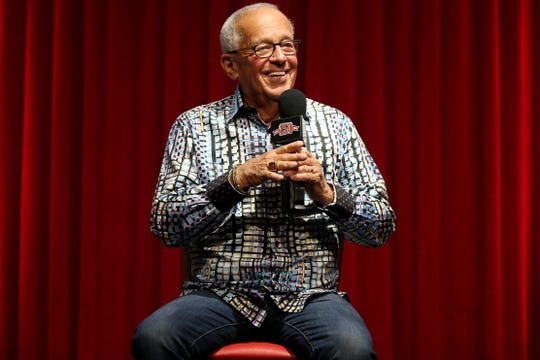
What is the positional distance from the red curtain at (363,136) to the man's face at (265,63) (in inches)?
37.9

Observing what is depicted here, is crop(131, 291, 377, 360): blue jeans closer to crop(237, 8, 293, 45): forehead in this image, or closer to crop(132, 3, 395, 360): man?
crop(132, 3, 395, 360): man

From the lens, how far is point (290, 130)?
174 centimetres

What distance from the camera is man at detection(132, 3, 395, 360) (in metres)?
1.76

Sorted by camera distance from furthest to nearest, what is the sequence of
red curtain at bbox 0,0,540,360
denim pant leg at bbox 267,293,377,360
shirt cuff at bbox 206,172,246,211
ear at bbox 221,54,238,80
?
red curtain at bbox 0,0,540,360
ear at bbox 221,54,238,80
shirt cuff at bbox 206,172,246,211
denim pant leg at bbox 267,293,377,360

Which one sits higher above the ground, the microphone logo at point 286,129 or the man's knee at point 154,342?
the microphone logo at point 286,129

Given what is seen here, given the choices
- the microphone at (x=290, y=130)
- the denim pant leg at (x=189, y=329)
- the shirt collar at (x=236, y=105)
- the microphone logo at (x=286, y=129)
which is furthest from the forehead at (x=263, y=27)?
the denim pant leg at (x=189, y=329)

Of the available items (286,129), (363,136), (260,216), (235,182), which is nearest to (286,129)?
(286,129)

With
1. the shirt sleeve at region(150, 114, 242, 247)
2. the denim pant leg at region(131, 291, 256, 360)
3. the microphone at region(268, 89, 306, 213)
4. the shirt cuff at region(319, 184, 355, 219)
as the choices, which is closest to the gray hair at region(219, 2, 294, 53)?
the shirt sleeve at region(150, 114, 242, 247)

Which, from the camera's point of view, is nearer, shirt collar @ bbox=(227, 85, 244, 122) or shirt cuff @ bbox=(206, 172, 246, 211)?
shirt cuff @ bbox=(206, 172, 246, 211)

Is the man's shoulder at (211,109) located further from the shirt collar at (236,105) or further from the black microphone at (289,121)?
the black microphone at (289,121)

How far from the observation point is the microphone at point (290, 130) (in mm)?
1729

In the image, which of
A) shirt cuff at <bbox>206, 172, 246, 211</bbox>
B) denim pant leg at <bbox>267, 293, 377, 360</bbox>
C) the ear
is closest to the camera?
denim pant leg at <bbox>267, 293, 377, 360</bbox>
